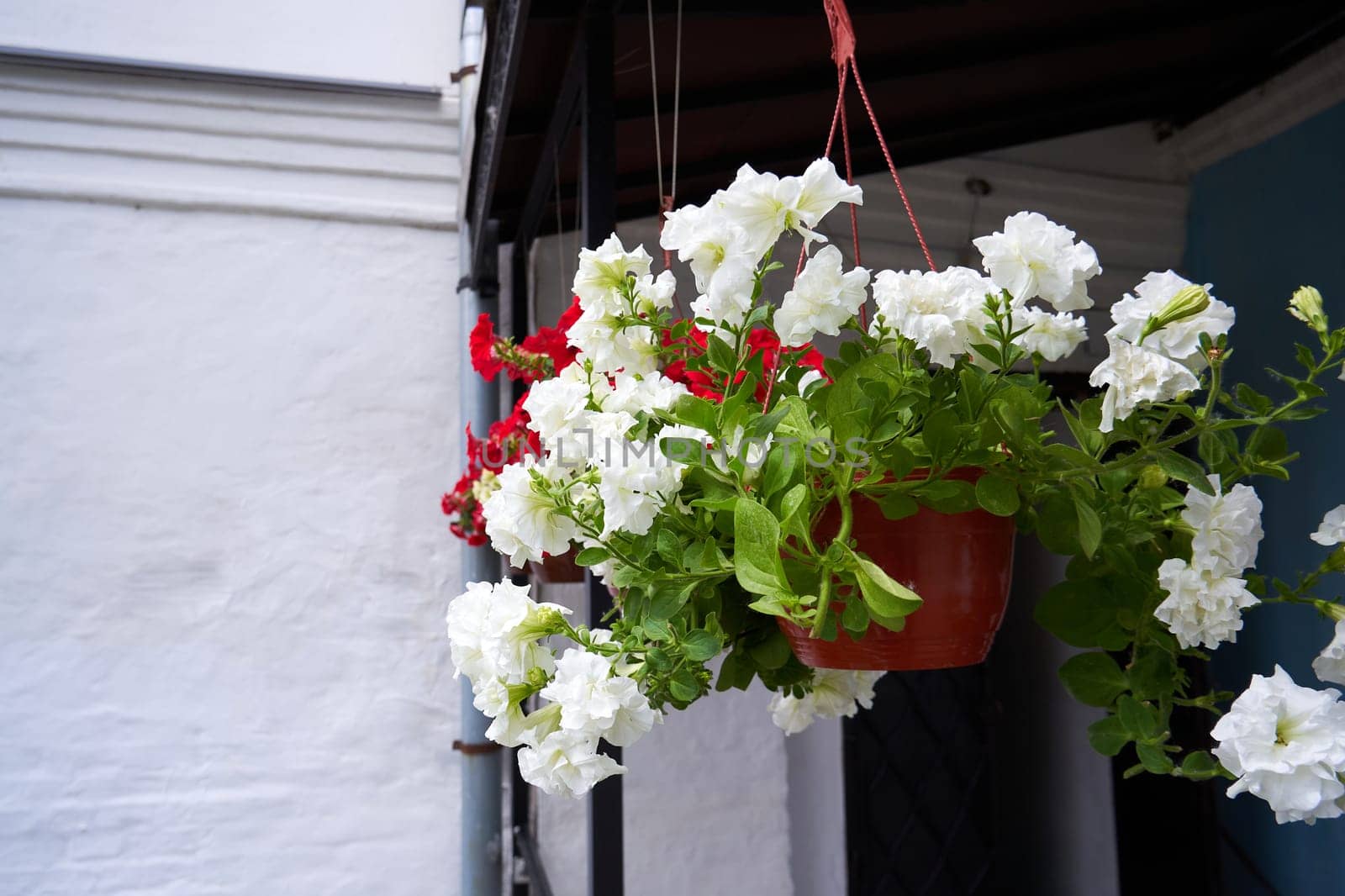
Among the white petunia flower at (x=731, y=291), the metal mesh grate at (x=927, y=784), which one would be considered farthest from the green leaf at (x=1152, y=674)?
the metal mesh grate at (x=927, y=784)

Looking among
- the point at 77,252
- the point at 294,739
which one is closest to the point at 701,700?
the point at 294,739

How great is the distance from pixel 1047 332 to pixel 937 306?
0.10 metres

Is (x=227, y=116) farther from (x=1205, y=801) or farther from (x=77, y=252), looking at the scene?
(x=1205, y=801)

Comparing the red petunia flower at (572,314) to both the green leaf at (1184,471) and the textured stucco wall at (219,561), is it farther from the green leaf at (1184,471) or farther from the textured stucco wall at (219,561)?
the textured stucco wall at (219,561)

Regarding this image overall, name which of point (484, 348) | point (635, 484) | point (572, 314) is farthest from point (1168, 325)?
point (484, 348)

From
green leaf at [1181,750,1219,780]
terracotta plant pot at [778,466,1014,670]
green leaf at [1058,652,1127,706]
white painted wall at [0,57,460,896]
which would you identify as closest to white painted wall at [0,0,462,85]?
white painted wall at [0,57,460,896]

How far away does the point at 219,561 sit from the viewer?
261 centimetres

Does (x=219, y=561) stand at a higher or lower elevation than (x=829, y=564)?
higher

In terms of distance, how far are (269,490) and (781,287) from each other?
5.28 ft

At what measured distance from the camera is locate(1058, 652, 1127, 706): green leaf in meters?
0.81

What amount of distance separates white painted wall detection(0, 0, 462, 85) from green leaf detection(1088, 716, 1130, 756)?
2755 mm

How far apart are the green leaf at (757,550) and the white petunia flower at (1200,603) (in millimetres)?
309

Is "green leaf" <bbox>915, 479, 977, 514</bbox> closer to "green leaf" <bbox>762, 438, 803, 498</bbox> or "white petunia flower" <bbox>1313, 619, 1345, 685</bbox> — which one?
"green leaf" <bbox>762, 438, 803, 498</bbox>

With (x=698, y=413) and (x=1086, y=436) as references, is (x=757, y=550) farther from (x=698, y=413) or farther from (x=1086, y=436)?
(x=1086, y=436)
